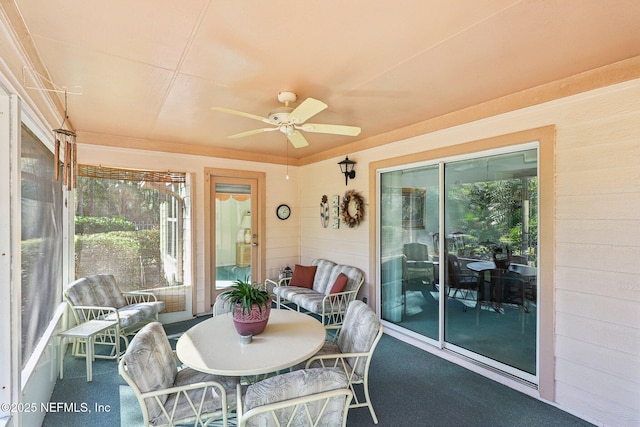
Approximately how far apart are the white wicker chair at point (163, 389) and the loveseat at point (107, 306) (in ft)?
5.21

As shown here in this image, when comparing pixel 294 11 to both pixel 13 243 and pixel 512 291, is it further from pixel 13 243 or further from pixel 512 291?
pixel 512 291

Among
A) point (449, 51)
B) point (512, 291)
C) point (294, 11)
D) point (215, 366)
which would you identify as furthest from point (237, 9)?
point (512, 291)

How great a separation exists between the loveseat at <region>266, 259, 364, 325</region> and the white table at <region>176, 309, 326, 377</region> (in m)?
1.15

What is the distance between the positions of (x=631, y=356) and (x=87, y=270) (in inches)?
211

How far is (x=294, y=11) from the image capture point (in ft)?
5.01

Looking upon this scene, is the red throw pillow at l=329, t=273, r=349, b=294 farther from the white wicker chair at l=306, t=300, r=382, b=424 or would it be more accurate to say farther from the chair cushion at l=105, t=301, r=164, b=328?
the chair cushion at l=105, t=301, r=164, b=328

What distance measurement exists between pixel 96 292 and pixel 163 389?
2353 mm

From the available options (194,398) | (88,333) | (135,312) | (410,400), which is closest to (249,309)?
(194,398)

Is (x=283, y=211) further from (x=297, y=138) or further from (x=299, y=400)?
(x=299, y=400)

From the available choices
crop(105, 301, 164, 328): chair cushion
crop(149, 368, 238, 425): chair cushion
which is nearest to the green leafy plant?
crop(149, 368, 238, 425): chair cushion

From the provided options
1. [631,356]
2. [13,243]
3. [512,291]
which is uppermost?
[13,243]

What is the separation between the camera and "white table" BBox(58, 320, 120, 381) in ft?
9.06

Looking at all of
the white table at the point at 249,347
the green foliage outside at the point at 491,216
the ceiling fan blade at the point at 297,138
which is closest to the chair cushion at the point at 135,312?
the white table at the point at 249,347

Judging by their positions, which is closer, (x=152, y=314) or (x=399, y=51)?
(x=399, y=51)
